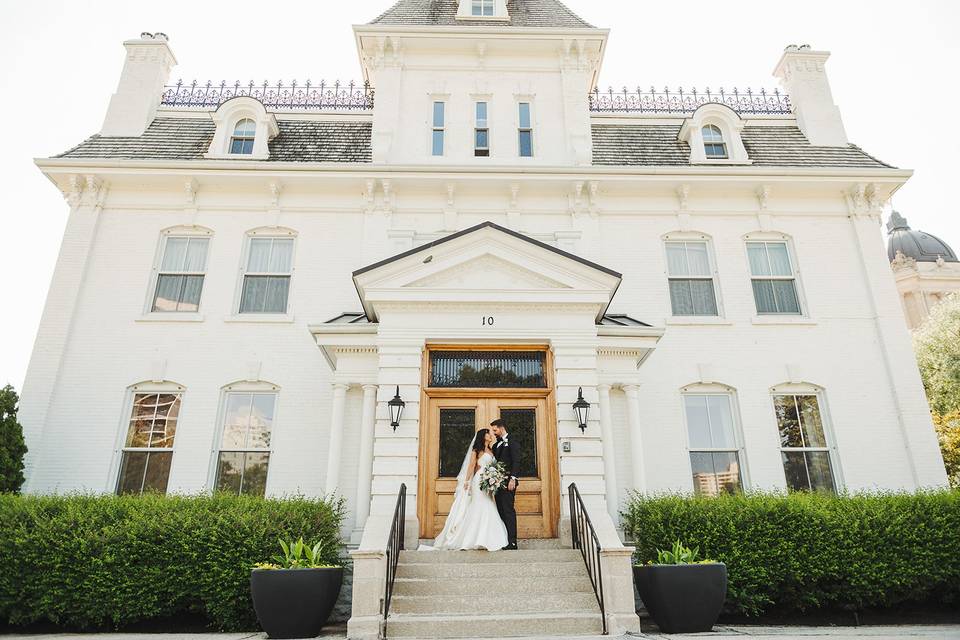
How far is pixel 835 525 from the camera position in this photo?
28.5 feet

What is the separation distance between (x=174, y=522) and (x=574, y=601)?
5661 millimetres

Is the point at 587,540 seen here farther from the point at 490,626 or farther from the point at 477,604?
the point at 490,626

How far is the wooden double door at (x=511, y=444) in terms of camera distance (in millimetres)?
9414

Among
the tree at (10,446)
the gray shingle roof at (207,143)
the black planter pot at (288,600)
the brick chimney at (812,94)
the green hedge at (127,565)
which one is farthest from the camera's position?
the brick chimney at (812,94)

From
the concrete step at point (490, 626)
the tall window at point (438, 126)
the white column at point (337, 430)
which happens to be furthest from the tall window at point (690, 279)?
the concrete step at point (490, 626)

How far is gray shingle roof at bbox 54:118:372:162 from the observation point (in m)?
13.6

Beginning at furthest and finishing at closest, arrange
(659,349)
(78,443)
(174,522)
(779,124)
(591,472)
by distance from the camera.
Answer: (779,124) < (659,349) < (78,443) < (591,472) < (174,522)

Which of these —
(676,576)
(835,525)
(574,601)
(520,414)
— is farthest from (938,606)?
(520,414)

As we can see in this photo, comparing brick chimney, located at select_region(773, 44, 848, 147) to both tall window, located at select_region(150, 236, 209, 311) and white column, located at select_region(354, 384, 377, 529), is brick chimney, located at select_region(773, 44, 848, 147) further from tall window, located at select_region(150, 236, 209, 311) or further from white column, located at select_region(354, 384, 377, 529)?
tall window, located at select_region(150, 236, 209, 311)

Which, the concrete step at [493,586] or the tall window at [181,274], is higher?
the tall window at [181,274]

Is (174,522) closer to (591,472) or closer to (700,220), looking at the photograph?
(591,472)

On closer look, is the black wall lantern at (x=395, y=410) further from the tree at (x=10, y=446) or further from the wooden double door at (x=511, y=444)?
the tree at (x=10, y=446)

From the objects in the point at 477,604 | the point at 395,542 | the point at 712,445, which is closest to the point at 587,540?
the point at 477,604

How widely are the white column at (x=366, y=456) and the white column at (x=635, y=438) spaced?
186 inches
